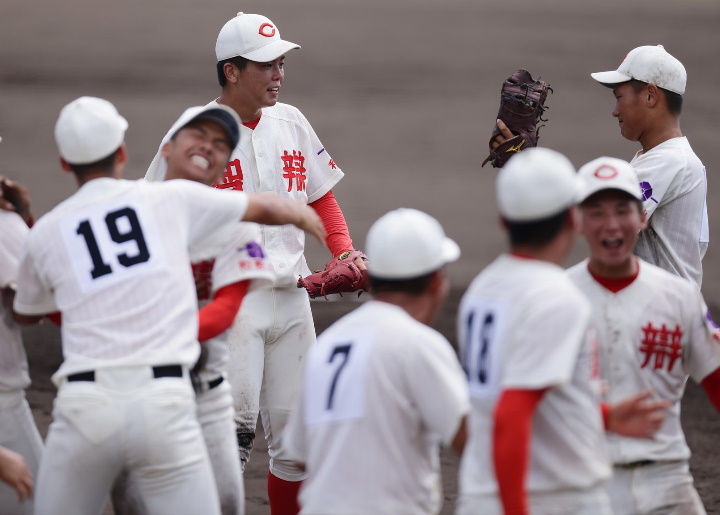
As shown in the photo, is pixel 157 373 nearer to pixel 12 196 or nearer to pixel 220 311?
pixel 220 311

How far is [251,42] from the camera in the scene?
214 inches

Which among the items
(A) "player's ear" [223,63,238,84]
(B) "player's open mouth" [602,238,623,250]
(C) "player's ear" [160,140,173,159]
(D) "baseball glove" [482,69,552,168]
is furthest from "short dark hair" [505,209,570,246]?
(A) "player's ear" [223,63,238,84]

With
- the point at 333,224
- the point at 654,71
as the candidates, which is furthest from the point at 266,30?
the point at 654,71

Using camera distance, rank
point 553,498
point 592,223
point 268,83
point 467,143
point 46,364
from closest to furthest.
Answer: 1. point 553,498
2. point 592,223
3. point 268,83
4. point 46,364
5. point 467,143

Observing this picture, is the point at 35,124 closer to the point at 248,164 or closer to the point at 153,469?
the point at 248,164

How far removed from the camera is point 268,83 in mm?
5391

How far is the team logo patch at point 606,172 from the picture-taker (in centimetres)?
386

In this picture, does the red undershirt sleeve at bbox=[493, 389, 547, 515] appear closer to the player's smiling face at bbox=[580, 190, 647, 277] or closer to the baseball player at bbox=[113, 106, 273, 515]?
the player's smiling face at bbox=[580, 190, 647, 277]

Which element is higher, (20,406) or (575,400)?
(575,400)

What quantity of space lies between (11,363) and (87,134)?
0.90 meters

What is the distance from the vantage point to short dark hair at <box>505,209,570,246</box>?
120 inches

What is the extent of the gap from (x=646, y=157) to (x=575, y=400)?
7.33ft

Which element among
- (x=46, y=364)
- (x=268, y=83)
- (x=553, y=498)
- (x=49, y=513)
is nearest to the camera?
(x=553, y=498)

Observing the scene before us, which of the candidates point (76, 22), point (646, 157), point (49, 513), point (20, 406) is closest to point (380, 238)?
point (49, 513)
